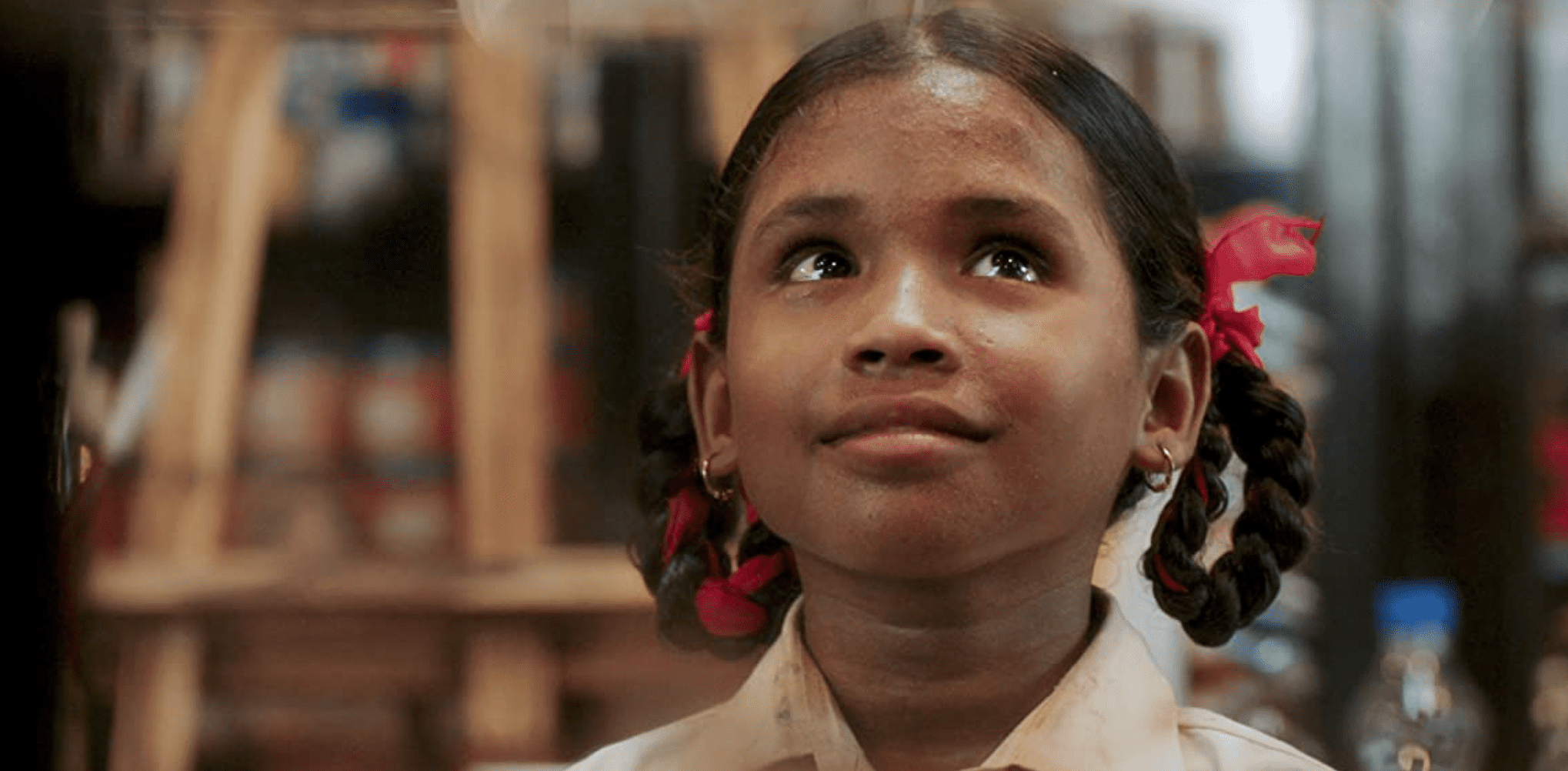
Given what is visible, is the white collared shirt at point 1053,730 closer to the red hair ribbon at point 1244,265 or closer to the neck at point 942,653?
the neck at point 942,653

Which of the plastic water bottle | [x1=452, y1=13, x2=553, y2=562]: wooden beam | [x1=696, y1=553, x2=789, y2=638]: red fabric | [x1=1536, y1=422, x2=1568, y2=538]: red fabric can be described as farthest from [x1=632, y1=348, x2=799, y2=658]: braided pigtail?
[x1=1536, y1=422, x2=1568, y2=538]: red fabric

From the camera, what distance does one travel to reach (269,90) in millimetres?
942

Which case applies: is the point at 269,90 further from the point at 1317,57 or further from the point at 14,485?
the point at 1317,57

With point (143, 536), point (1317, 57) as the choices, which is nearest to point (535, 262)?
point (143, 536)

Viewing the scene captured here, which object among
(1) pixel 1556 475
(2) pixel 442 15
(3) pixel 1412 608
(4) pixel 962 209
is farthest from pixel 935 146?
(1) pixel 1556 475

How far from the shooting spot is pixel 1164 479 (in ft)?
2.36

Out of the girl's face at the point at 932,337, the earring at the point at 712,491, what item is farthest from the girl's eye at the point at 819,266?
the earring at the point at 712,491

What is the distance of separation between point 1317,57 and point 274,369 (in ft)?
2.51

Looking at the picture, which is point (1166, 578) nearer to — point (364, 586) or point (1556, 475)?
point (364, 586)

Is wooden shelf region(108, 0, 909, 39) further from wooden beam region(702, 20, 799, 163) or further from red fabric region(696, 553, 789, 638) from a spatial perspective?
red fabric region(696, 553, 789, 638)

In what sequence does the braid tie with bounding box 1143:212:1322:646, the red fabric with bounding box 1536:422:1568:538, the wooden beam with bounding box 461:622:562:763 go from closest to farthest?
the braid tie with bounding box 1143:212:1322:646 < the wooden beam with bounding box 461:622:562:763 < the red fabric with bounding box 1536:422:1568:538

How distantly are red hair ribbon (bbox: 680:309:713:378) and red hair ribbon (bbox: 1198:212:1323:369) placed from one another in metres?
0.19

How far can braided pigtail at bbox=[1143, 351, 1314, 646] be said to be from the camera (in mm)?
732

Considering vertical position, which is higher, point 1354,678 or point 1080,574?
point 1080,574
